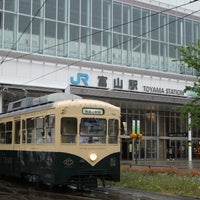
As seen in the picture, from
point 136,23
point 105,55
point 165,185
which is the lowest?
point 165,185

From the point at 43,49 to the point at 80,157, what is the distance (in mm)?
23356

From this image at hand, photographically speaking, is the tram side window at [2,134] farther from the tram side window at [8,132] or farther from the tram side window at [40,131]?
the tram side window at [40,131]

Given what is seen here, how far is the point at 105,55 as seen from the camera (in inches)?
1631

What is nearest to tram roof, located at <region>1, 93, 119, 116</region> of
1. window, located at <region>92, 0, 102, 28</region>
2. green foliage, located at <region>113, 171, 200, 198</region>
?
green foliage, located at <region>113, 171, 200, 198</region>

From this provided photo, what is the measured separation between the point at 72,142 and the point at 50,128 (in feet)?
2.89

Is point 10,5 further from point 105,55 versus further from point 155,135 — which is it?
point 155,135

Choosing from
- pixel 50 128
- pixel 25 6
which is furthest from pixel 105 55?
pixel 50 128

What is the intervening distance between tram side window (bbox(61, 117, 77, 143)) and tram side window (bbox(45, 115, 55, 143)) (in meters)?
0.30

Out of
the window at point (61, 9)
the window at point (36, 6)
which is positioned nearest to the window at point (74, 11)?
the window at point (61, 9)

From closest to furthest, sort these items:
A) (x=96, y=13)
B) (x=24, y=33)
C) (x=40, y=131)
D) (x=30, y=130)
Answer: (x=40, y=131), (x=30, y=130), (x=24, y=33), (x=96, y=13)

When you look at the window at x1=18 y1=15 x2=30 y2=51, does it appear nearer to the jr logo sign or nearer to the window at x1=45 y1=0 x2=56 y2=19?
the window at x1=45 y1=0 x2=56 y2=19

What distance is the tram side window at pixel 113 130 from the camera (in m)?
15.5

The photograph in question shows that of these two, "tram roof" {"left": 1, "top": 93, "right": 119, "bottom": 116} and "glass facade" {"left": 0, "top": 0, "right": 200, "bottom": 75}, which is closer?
"tram roof" {"left": 1, "top": 93, "right": 119, "bottom": 116}

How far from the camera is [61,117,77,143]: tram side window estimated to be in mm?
14807
